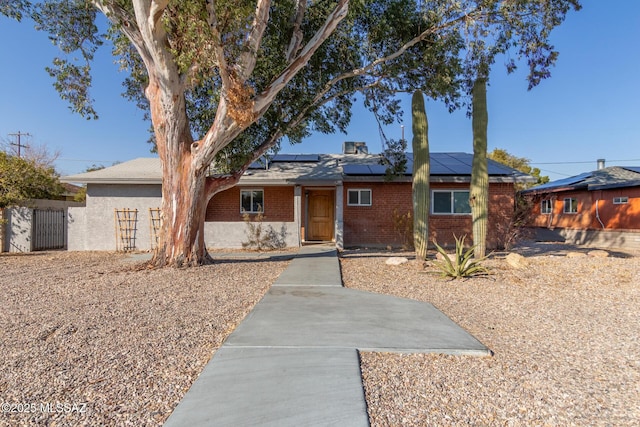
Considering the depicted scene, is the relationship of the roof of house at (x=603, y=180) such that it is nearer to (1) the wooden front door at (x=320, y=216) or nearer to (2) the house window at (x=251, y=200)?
(1) the wooden front door at (x=320, y=216)

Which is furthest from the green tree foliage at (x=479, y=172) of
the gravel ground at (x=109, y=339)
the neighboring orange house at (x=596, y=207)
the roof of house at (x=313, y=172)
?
→ the neighboring orange house at (x=596, y=207)

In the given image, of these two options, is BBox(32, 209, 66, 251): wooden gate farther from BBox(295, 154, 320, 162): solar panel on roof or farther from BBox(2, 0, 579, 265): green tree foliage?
BBox(295, 154, 320, 162): solar panel on roof

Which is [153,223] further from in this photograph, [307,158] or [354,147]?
[354,147]

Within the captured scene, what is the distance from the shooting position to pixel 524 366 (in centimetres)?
A: 348

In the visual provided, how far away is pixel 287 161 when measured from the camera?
16984 mm

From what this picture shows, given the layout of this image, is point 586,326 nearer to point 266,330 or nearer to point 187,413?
point 266,330

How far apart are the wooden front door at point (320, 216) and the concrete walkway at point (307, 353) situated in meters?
9.32

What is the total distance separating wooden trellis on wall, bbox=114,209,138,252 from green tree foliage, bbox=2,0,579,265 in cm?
511

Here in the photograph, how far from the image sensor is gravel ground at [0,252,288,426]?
2.71 metres

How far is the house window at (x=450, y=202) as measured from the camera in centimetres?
1469

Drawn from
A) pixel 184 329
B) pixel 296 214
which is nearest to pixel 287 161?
pixel 296 214

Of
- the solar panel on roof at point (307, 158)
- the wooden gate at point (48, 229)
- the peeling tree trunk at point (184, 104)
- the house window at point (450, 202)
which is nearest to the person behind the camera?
the peeling tree trunk at point (184, 104)

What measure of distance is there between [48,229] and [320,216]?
11663 mm

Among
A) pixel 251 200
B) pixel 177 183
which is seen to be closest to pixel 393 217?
pixel 251 200
